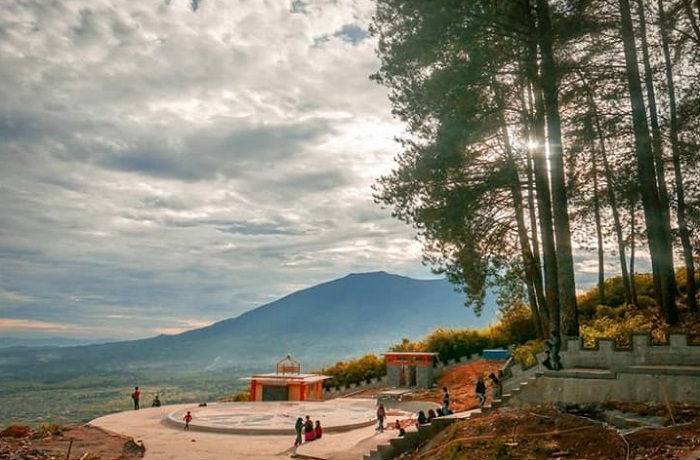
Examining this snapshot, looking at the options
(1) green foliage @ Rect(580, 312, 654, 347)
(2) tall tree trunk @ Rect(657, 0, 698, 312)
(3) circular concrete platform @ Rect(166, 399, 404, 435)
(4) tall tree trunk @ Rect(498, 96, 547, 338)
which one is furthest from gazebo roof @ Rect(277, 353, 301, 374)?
(2) tall tree trunk @ Rect(657, 0, 698, 312)

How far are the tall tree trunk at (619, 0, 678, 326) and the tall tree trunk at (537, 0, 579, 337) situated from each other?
3.47 meters

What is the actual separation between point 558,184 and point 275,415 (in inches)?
708

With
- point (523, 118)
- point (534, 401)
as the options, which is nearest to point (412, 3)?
point (523, 118)

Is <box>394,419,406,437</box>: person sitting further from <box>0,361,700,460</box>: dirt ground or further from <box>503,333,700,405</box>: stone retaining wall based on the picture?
<box>503,333,700,405</box>: stone retaining wall

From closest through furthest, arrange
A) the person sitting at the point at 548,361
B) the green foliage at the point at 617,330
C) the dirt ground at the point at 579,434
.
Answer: the dirt ground at the point at 579,434 → the person sitting at the point at 548,361 → the green foliage at the point at 617,330

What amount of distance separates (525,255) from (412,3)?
1012 centimetres

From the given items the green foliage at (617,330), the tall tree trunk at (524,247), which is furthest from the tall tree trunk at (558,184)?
the tall tree trunk at (524,247)

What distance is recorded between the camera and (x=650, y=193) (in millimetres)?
19000

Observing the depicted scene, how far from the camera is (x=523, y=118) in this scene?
21.8m

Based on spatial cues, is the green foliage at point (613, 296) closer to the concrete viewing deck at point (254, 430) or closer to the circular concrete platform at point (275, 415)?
the concrete viewing deck at point (254, 430)

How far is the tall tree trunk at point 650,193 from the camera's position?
1897 cm

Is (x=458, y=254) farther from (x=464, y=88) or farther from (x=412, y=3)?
(x=412, y=3)

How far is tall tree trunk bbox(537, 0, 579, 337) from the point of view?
55.8 feet

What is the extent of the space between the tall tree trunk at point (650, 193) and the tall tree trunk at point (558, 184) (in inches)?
136
